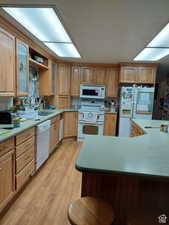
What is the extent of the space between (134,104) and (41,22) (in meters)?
3.18

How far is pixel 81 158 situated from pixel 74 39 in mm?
2079

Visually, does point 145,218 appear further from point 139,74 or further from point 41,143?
point 139,74

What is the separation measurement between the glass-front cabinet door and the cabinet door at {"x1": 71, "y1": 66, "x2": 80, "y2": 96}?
84.5 inches

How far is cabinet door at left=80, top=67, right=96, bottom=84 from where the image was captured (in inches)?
185

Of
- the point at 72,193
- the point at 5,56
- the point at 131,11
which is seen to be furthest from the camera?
the point at 72,193

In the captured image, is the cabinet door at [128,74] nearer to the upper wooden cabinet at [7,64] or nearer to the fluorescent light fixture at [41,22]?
the fluorescent light fixture at [41,22]

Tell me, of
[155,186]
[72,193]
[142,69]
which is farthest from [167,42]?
[72,193]

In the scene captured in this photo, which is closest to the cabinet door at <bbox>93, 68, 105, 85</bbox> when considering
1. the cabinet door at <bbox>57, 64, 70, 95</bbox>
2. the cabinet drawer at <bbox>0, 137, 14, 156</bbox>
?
the cabinet door at <bbox>57, 64, 70, 95</bbox>

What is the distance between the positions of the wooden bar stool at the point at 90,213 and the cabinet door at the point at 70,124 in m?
3.43

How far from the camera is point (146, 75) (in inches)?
173

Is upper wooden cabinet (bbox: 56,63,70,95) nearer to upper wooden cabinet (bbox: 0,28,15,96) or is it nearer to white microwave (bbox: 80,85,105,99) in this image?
white microwave (bbox: 80,85,105,99)

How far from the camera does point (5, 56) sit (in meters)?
2.07

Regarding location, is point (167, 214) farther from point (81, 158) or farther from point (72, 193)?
point (72, 193)

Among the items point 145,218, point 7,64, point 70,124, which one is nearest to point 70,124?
point 70,124
